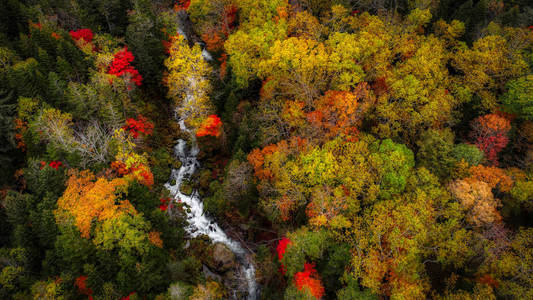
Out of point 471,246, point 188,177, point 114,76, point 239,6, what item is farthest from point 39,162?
point 471,246

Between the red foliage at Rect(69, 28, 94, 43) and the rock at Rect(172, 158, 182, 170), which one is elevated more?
the red foliage at Rect(69, 28, 94, 43)

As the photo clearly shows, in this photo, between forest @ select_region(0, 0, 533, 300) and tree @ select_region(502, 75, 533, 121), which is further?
tree @ select_region(502, 75, 533, 121)

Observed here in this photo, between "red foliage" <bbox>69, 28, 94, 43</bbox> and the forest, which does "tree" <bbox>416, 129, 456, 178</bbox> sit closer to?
the forest

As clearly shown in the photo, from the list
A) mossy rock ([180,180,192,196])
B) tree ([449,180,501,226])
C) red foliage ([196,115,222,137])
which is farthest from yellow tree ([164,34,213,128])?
tree ([449,180,501,226])

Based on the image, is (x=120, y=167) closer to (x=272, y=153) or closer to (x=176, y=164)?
(x=176, y=164)

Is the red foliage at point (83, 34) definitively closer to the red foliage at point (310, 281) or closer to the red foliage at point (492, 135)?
the red foliage at point (310, 281)

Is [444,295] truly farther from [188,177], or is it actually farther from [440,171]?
[188,177]

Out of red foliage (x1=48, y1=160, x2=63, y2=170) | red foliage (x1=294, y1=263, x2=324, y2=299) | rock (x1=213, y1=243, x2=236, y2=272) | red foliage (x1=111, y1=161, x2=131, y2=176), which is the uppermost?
red foliage (x1=48, y1=160, x2=63, y2=170)

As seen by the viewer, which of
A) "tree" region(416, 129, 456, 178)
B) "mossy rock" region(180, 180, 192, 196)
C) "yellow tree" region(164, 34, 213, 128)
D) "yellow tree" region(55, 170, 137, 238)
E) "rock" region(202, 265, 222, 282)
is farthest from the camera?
"mossy rock" region(180, 180, 192, 196)
